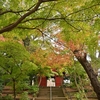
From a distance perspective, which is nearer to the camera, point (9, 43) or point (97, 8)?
point (97, 8)

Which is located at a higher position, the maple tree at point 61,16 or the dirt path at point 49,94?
the maple tree at point 61,16

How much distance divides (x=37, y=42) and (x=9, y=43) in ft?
3.09

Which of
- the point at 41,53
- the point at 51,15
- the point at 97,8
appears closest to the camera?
the point at 97,8

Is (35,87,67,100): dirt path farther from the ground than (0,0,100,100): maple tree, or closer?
closer

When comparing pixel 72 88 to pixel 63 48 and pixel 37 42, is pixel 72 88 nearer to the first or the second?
pixel 63 48

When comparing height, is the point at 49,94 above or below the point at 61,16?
below

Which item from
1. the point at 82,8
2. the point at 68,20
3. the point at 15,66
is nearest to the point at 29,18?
the point at 68,20

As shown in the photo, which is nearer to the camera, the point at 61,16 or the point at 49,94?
the point at 61,16

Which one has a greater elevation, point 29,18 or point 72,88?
point 29,18

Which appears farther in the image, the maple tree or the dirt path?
the dirt path

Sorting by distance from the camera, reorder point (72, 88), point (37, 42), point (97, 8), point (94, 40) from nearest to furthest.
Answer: point (97, 8) < point (94, 40) < point (37, 42) < point (72, 88)

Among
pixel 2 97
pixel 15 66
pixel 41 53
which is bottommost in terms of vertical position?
pixel 2 97

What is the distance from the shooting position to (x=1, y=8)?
4496mm

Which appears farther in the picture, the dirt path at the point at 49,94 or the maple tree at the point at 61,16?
the dirt path at the point at 49,94
